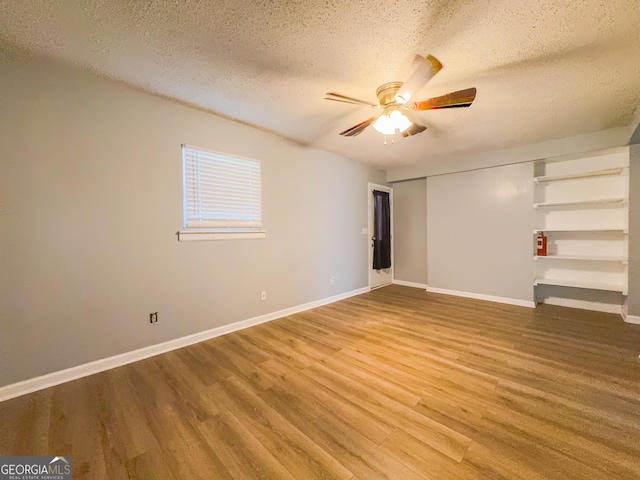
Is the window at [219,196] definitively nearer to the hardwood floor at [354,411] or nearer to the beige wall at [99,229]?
the beige wall at [99,229]

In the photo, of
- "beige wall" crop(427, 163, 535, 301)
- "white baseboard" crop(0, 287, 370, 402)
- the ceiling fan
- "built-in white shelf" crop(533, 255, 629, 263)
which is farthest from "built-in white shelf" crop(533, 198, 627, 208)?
"white baseboard" crop(0, 287, 370, 402)

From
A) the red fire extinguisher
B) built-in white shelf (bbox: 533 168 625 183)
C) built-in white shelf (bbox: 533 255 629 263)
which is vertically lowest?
built-in white shelf (bbox: 533 255 629 263)

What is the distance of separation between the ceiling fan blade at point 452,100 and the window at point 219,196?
6.82 feet

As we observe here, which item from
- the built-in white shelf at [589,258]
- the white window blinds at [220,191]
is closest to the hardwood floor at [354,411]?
the built-in white shelf at [589,258]

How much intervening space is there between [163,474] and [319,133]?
3.45 metres

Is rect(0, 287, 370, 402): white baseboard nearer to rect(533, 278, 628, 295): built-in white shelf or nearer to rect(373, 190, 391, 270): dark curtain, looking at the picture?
rect(373, 190, 391, 270): dark curtain

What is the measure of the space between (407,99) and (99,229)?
113 inches

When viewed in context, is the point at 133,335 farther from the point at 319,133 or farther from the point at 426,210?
the point at 426,210

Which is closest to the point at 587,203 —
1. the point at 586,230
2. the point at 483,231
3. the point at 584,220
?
the point at 584,220

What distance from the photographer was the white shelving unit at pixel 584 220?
339 centimetres

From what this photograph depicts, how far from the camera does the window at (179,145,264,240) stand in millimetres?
2684

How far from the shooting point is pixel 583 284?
3523 mm

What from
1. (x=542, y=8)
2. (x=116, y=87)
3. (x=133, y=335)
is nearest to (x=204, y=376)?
(x=133, y=335)

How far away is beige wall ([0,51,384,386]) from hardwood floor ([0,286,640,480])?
1.23 ft
